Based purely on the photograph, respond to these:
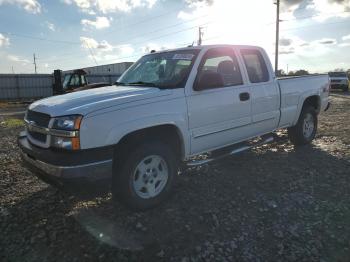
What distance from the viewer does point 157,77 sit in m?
4.94

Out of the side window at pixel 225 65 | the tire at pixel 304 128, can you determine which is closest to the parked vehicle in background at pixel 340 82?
the tire at pixel 304 128

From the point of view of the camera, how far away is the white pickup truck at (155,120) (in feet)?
11.9

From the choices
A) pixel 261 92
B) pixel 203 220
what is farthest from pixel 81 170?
pixel 261 92

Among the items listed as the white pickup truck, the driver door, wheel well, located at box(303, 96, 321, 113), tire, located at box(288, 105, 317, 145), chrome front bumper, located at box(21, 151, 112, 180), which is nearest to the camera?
chrome front bumper, located at box(21, 151, 112, 180)

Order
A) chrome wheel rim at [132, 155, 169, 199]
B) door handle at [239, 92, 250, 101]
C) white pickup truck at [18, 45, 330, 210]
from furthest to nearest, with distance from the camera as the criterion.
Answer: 1. door handle at [239, 92, 250, 101]
2. chrome wheel rim at [132, 155, 169, 199]
3. white pickup truck at [18, 45, 330, 210]

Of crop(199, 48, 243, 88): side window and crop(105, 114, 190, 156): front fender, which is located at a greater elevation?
crop(199, 48, 243, 88): side window

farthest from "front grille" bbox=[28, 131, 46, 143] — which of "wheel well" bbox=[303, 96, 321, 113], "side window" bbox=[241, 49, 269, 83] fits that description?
"wheel well" bbox=[303, 96, 321, 113]

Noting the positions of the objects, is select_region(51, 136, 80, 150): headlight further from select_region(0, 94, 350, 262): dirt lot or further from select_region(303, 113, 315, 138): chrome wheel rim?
select_region(303, 113, 315, 138): chrome wheel rim

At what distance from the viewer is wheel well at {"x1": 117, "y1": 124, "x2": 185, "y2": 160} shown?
13.0 feet

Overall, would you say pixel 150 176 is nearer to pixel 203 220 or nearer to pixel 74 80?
pixel 203 220

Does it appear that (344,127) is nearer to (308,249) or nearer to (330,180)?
(330,180)

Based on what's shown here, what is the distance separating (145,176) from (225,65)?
2.23 meters

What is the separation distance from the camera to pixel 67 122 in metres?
3.60

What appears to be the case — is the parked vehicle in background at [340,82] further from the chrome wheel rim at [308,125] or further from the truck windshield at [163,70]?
the truck windshield at [163,70]
